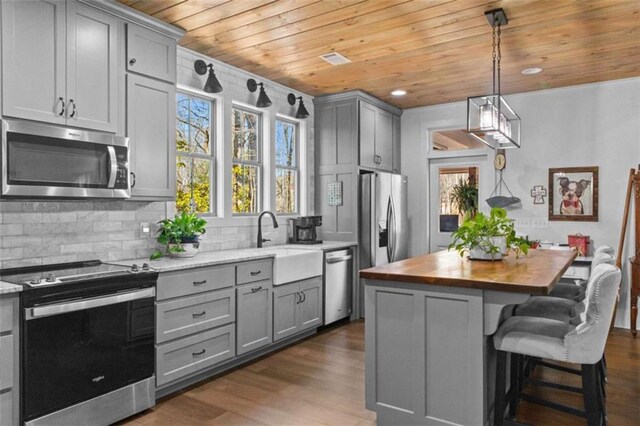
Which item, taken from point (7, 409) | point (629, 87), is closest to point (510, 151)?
point (629, 87)

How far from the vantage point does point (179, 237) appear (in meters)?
3.52

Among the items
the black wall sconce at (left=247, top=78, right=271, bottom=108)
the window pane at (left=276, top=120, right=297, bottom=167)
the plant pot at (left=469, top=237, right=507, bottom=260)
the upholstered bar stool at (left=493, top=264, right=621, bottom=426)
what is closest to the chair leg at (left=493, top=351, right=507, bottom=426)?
the upholstered bar stool at (left=493, top=264, right=621, bottom=426)

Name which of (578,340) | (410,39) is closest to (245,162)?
(410,39)

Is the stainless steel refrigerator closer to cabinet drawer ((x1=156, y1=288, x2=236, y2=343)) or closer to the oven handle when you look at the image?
cabinet drawer ((x1=156, y1=288, x2=236, y2=343))

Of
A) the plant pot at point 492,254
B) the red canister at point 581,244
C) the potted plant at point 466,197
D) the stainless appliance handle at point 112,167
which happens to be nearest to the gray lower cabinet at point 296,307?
the stainless appliance handle at point 112,167

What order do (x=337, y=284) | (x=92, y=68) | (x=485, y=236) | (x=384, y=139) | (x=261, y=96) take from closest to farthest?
1. (x=92, y=68)
2. (x=485, y=236)
3. (x=261, y=96)
4. (x=337, y=284)
5. (x=384, y=139)

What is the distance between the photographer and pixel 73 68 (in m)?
2.78

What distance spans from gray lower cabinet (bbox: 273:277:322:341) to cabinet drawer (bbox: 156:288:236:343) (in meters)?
0.59

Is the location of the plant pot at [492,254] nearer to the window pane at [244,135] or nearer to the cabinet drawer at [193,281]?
the cabinet drawer at [193,281]

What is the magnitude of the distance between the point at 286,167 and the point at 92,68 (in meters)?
2.60

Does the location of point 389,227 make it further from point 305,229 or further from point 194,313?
point 194,313

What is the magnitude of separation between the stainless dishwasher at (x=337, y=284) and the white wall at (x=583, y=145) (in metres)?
2.17

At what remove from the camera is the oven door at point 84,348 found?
229 cm

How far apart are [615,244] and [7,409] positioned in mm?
5510
